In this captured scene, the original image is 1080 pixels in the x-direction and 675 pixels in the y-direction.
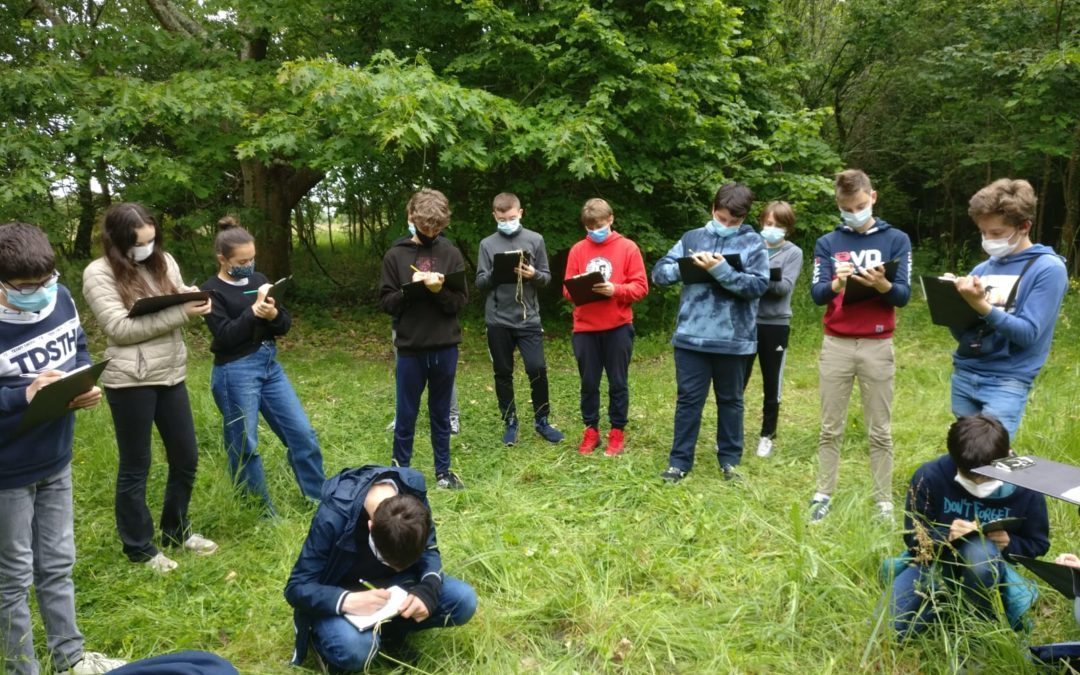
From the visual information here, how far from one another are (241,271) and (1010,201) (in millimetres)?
3712

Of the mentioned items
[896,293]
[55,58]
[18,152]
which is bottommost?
[896,293]

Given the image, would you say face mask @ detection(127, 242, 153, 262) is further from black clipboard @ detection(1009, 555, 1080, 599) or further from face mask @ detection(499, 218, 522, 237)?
black clipboard @ detection(1009, 555, 1080, 599)

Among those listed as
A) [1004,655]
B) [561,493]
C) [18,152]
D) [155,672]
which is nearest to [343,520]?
[155,672]

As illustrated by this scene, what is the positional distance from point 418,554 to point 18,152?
6316mm

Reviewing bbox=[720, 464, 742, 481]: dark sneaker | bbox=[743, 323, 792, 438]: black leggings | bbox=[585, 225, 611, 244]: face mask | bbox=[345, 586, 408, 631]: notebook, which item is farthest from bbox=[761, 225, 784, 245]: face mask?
bbox=[345, 586, 408, 631]: notebook

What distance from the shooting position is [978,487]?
2572 millimetres

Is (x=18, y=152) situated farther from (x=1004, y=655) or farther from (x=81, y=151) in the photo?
(x=1004, y=655)

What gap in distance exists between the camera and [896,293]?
3617 mm

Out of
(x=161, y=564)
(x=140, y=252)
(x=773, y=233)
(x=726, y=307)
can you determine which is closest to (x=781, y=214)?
(x=773, y=233)

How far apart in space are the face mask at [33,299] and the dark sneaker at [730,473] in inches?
143

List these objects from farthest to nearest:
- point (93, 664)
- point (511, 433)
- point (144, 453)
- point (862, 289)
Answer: point (511, 433) → point (862, 289) → point (144, 453) → point (93, 664)

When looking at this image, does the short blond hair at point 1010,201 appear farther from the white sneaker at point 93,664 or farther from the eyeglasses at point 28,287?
the white sneaker at point 93,664

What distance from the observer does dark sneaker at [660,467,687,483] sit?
4.37m

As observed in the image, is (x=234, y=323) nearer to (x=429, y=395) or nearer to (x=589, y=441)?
(x=429, y=395)
